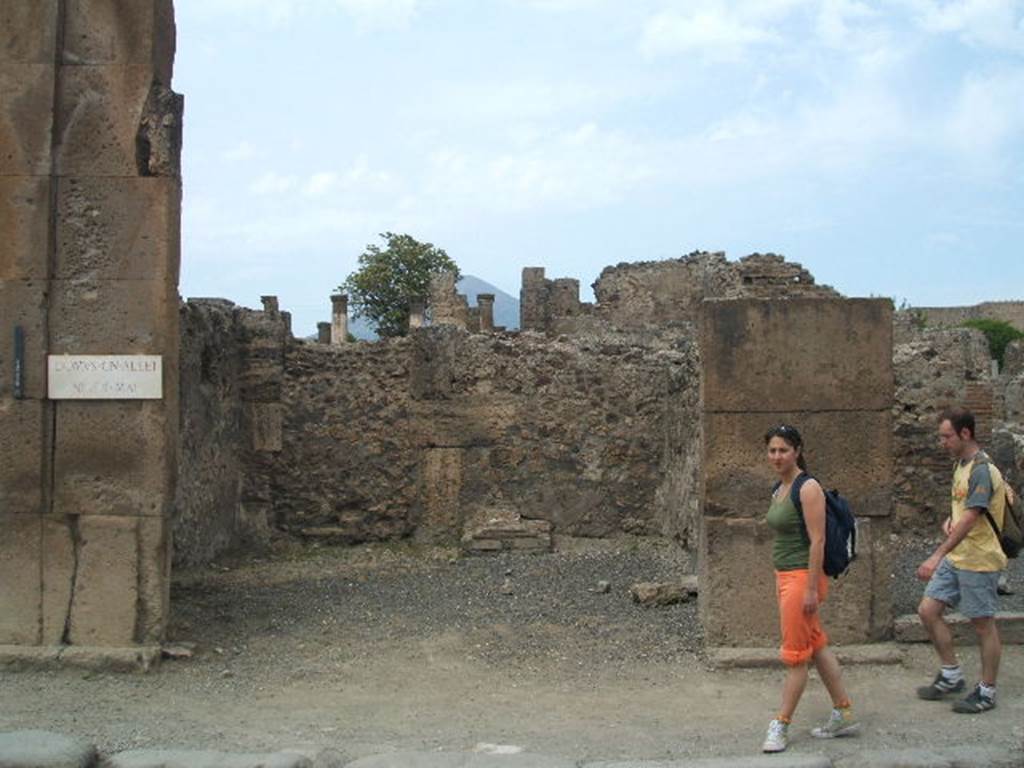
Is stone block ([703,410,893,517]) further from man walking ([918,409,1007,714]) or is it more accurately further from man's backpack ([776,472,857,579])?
man's backpack ([776,472,857,579])

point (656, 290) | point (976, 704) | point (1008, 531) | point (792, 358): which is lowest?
point (976, 704)

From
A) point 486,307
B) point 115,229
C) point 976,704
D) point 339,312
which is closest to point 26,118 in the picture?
point 115,229

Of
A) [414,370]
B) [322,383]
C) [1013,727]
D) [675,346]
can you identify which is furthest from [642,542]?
[1013,727]

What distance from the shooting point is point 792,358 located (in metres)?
6.89

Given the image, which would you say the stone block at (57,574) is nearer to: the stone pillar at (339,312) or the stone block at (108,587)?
the stone block at (108,587)

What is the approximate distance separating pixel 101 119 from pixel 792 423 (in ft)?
15.2

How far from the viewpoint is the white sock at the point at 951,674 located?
593 centimetres

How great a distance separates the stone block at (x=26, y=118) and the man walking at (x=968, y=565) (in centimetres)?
548

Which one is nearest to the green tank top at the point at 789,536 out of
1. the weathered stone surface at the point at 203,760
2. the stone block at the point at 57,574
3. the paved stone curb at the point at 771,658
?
the paved stone curb at the point at 771,658

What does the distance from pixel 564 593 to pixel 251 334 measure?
4426 millimetres

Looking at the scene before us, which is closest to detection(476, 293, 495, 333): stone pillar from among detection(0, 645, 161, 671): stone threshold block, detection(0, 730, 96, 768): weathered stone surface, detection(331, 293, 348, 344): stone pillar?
detection(331, 293, 348, 344): stone pillar

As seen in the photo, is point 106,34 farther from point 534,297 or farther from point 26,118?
point 534,297

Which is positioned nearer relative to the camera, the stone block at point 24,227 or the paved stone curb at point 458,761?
the paved stone curb at point 458,761

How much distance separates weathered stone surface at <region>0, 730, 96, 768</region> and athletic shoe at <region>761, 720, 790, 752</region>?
3042 millimetres
